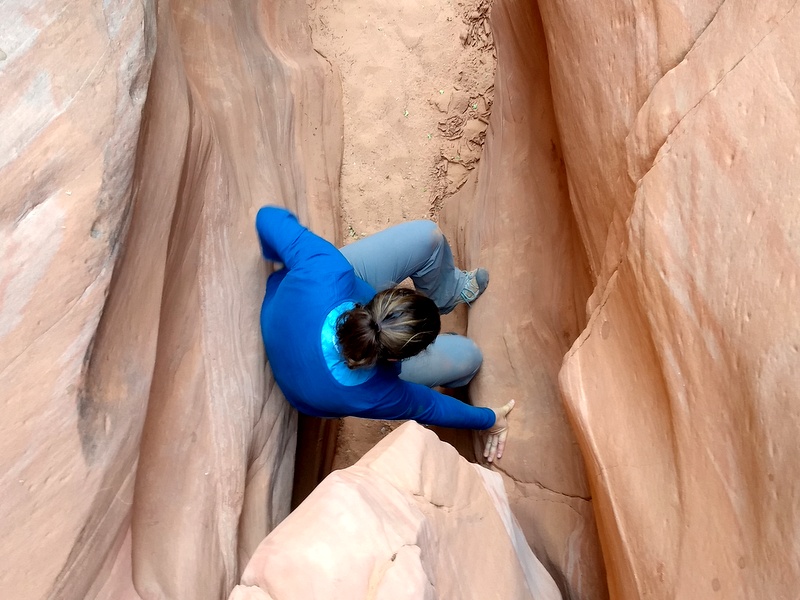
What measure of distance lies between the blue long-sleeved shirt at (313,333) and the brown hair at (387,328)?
0.11m

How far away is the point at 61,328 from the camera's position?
1.20 metres

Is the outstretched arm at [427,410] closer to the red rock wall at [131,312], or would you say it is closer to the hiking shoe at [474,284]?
the red rock wall at [131,312]

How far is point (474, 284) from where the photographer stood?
2.53m

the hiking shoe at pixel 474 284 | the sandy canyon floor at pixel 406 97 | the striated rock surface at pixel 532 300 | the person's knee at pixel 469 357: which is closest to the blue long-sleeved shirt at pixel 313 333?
the person's knee at pixel 469 357

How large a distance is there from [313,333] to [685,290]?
1005 millimetres

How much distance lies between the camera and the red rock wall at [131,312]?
1.18 meters

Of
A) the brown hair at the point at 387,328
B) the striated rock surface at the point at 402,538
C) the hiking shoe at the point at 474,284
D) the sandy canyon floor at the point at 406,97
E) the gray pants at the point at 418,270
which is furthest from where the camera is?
the sandy canyon floor at the point at 406,97

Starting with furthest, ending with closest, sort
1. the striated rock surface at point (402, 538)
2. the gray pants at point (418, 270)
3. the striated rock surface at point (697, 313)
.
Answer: the gray pants at point (418, 270), the striated rock surface at point (402, 538), the striated rock surface at point (697, 313)

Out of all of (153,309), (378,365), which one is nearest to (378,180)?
(378,365)

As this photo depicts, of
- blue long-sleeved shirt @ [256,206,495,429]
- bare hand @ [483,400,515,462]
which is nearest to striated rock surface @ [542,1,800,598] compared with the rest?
blue long-sleeved shirt @ [256,206,495,429]

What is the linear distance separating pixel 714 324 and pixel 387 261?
1310 mm

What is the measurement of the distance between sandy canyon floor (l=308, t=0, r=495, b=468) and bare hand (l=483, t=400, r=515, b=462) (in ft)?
3.84

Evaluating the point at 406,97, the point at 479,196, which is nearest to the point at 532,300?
the point at 479,196

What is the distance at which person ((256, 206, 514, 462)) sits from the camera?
1583 millimetres
